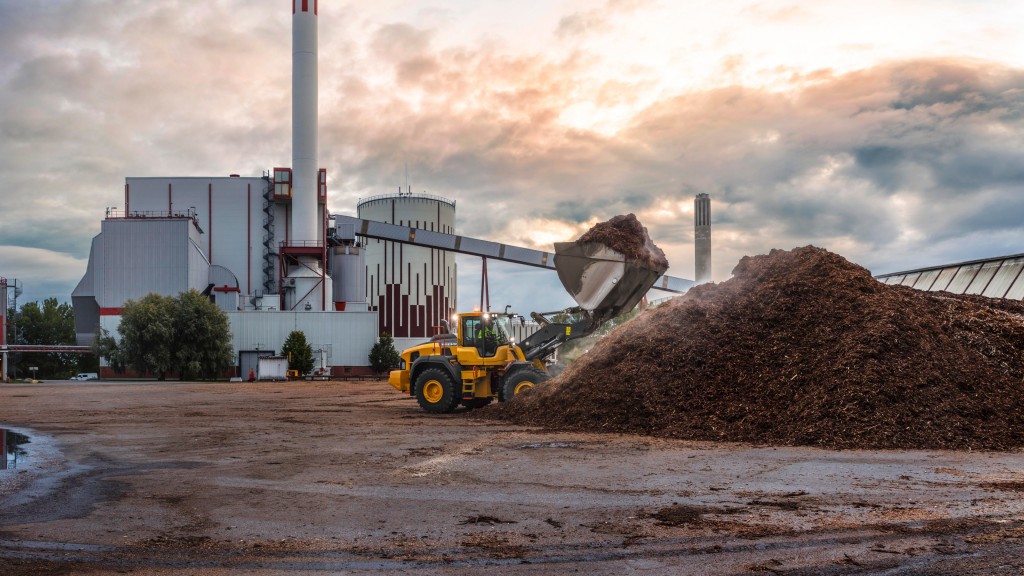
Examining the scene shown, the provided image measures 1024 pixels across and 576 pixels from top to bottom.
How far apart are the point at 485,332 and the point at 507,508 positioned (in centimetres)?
1105

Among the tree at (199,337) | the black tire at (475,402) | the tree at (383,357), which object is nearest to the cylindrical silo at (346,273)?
the tree at (383,357)

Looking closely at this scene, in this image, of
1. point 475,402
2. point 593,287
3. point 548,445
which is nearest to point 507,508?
point 548,445

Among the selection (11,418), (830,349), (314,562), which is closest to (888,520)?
(314,562)

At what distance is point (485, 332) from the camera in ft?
62.8

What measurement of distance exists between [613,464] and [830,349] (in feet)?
19.2

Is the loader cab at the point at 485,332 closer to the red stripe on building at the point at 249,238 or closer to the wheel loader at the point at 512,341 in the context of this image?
the wheel loader at the point at 512,341

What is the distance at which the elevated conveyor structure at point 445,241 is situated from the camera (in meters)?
62.2

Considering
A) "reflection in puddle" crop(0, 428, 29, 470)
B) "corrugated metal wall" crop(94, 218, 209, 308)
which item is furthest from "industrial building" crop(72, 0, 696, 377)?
"reflection in puddle" crop(0, 428, 29, 470)

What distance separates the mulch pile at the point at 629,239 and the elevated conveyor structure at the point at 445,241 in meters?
41.1

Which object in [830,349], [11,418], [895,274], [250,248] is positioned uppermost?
[250,248]

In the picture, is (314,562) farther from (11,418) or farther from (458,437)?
(11,418)

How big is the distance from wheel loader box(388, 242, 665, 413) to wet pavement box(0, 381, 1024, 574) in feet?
15.5

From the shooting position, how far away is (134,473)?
10.9 m

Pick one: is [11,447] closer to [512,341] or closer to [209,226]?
[512,341]
